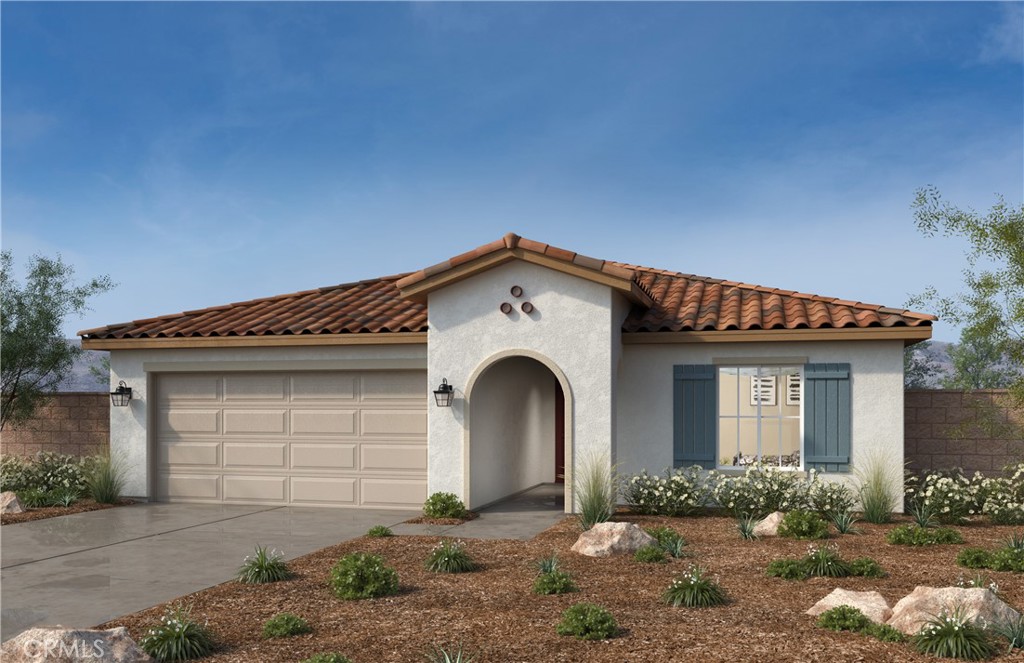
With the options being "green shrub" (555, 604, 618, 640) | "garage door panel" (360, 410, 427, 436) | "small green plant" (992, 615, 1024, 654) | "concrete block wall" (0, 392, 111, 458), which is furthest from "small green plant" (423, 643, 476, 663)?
"concrete block wall" (0, 392, 111, 458)

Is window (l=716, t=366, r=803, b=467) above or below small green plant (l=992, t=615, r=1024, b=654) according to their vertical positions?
above

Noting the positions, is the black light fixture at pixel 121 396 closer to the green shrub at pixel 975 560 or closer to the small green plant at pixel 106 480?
the small green plant at pixel 106 480

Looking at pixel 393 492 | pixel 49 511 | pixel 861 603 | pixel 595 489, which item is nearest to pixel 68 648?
pixel 861 603

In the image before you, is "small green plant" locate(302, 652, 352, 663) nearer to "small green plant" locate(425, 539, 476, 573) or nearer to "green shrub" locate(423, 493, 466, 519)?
"small green plant" locate(425, 539, 476, 573)

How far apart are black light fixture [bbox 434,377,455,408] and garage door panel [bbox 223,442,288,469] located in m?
3.23

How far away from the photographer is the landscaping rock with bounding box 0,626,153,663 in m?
5.45

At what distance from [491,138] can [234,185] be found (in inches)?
225

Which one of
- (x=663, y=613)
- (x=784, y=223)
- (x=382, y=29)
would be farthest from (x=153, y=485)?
(x=784, y=223)

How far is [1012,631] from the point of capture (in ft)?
20.3

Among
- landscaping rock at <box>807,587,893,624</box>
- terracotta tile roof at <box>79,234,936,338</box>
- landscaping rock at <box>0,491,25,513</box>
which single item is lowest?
landscaping rock at <box>0,491,25,513</box>

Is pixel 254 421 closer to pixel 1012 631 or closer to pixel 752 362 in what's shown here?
pixel 752 362

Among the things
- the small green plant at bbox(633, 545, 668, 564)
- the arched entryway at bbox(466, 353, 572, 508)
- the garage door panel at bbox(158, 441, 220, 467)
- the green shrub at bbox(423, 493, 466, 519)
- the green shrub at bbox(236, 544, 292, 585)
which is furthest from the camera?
the garage door panel at bbox(158, 441, 220, 467)

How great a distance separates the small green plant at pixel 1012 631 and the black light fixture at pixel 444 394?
8000 millimetres

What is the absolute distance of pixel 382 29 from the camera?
54.7ft
